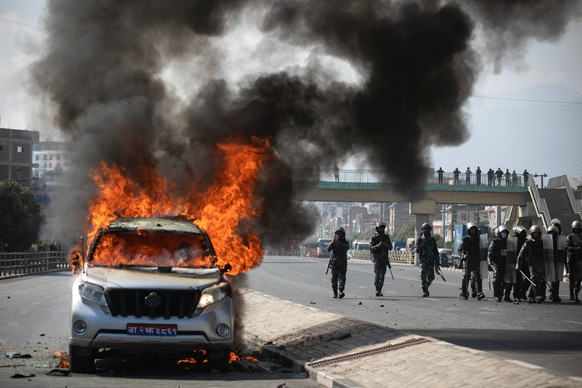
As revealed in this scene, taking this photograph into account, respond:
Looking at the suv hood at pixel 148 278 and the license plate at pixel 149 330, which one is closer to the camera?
the license plate at pixel 149 330

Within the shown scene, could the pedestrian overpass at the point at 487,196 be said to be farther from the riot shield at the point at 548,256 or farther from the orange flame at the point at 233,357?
the orange flame at the point at 233,357

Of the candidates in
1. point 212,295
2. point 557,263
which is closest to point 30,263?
point 557,263

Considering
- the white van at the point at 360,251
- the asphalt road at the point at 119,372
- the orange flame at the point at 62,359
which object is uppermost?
the white van at the point at 360,251

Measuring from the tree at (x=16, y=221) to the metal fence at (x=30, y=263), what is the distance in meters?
12.3

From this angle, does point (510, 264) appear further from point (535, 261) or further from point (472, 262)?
point (472, 262)

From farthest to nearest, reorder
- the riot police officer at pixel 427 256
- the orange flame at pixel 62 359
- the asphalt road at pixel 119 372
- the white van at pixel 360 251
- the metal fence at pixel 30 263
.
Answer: the white van at pixel 360 251, the metal fence at pixel 30 263, the riot police officer at pixel 427 256, the orange flame at pixel 62 359, the asphalt road at pixel 119 372

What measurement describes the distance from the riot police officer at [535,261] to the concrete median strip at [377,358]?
410 inches

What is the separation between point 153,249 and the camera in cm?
1273

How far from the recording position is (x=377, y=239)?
91.8 ft

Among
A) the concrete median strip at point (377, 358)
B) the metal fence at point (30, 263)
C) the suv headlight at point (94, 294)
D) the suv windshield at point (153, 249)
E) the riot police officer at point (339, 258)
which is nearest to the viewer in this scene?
the concrete median strip at point (377, 358)

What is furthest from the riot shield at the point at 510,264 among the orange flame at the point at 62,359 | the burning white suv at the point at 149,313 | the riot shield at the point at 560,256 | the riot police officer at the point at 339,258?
the burning white suv at the point at 149,313

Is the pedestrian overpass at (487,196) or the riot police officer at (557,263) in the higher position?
the pedestrian overpass at (487,196)

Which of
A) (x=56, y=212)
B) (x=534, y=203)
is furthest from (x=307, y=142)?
(x=534, y=203)

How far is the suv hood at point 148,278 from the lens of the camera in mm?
11031
